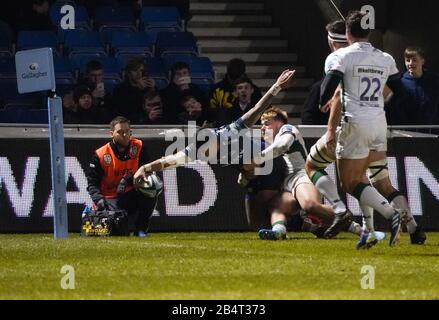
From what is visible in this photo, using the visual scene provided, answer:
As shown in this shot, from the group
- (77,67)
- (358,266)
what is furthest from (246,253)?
(77,67)

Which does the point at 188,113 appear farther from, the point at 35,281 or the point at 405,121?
the point at 35,281

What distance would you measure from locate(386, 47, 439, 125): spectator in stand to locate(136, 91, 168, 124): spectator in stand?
304 centimetres

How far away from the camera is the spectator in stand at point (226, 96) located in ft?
61.8

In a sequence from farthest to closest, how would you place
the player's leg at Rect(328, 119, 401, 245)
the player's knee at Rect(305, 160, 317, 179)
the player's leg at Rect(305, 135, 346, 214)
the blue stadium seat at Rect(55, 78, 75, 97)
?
the blue stadium seat at Rect(55, 78, 75, 97) < the player's knee at Rect(305, 160, 317, 179) < the player's leg at Rect(305, 135, 346, 214) < the player's leg at Rect(328, 119, 401, 245)

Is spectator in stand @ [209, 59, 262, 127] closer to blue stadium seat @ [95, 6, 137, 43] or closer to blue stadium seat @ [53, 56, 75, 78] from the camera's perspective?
blue stadium seat @ [53, 56, 75, 78]

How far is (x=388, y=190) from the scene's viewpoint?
14383 millimetres

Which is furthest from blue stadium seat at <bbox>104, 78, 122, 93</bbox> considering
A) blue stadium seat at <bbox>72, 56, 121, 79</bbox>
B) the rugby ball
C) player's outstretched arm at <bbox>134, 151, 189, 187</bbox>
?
player's outstretched arm at <bbox>134, 151, 189, 187</bbox>

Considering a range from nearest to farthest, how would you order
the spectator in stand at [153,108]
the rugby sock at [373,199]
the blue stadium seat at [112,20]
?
1. the rugby sock at [373,199]
2. the spectator in stand at [153,108]
3. the blue stadium seat at [112,20]

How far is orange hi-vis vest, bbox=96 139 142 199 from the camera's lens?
16656 mm

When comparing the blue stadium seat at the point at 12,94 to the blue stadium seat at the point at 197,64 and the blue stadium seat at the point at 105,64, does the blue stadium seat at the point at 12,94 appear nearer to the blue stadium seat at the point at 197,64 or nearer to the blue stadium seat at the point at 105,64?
the blue stadium seat at the point at 105,64

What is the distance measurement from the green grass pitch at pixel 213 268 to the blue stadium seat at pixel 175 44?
6.61 metres

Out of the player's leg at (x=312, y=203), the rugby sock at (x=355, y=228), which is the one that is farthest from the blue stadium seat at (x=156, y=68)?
the rugby sock at (x=355, y=228)

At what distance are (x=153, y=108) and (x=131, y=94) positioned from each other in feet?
1.51
